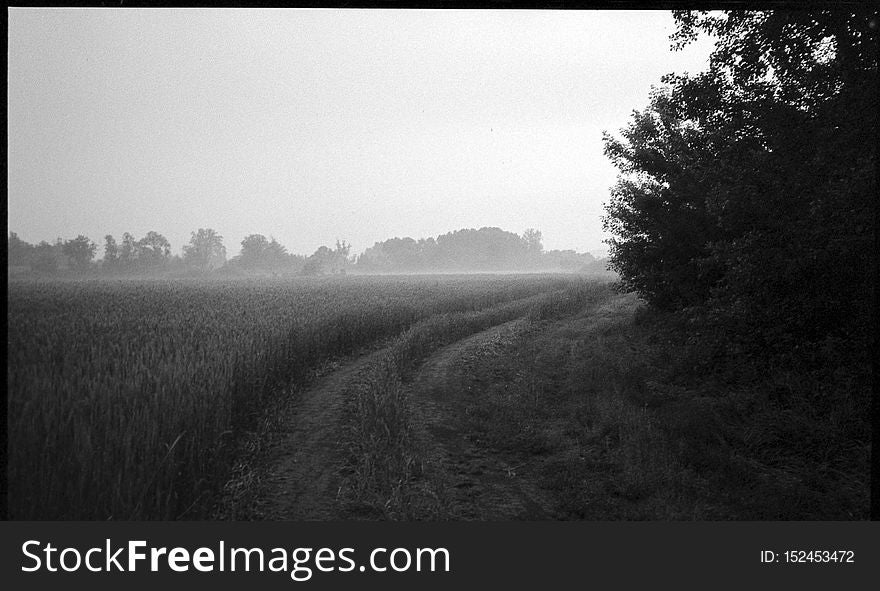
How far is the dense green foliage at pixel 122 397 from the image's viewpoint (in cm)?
368

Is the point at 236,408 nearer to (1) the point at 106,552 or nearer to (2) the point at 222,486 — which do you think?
(2) the point at 222,486

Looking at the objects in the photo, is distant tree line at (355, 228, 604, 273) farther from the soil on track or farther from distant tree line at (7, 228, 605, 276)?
the soil on track

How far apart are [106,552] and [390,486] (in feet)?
8.88

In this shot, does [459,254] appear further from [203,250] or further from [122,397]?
[122,397]

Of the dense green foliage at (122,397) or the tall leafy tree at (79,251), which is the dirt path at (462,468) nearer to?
the dense green foliage at (122,397)

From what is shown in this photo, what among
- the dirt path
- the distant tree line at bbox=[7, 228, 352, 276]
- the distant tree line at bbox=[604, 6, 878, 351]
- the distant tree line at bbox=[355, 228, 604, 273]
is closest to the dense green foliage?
the distant tree line at bbox=[7, 228, 352, 276]

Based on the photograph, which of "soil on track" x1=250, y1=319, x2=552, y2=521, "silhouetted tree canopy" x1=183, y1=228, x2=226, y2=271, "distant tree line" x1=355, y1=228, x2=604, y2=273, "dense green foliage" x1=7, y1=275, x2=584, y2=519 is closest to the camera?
"dense green foliage" x1=7, y1=275, x2=584, y2=519

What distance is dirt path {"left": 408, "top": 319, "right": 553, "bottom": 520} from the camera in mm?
4594

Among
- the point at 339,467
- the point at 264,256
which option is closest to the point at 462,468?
→ the point at 339,467

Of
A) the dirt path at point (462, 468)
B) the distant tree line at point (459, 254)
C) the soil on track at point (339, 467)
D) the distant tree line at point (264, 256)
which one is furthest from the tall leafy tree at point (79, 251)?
the distant tree line at point (459, 254)

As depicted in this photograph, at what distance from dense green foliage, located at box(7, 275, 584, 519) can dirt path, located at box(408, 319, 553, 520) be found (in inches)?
109

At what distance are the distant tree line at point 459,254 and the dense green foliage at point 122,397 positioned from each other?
20.8 feet

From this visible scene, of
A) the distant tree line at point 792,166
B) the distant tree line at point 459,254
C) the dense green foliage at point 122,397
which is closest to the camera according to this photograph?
the dense green foliage at point 122,397

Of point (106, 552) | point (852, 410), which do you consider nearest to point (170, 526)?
point (106, 552)
